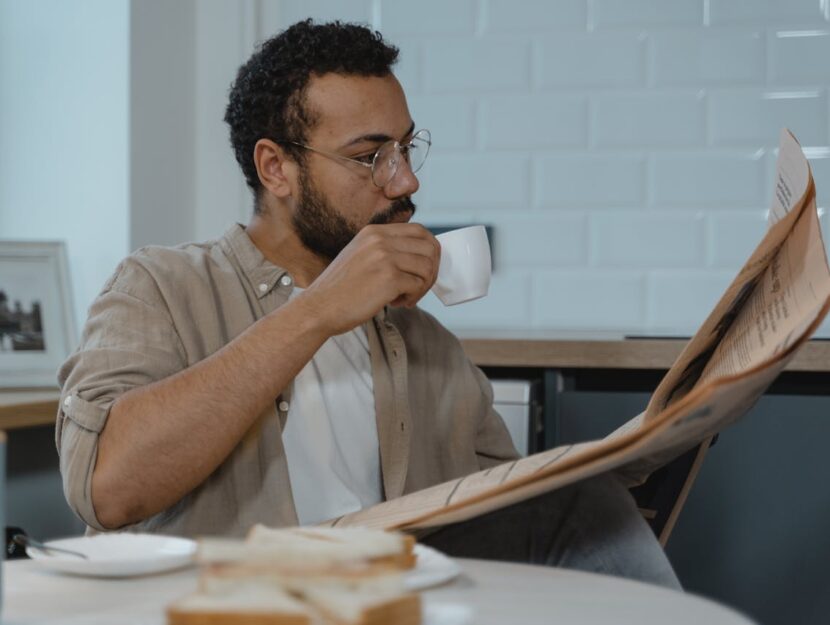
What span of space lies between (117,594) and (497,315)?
1794 millimetres

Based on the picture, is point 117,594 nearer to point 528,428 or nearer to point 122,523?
point 122,523

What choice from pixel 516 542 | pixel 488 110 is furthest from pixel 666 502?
pixel 488 110

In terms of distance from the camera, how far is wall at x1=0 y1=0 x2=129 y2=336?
88.8 inches

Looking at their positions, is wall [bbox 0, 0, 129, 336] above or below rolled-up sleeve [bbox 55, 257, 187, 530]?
above

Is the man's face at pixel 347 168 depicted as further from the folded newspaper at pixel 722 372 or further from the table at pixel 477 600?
the table at pixel 477 600

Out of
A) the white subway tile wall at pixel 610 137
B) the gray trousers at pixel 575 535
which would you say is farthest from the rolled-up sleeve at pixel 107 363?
the white subway tile wall at pixel 610 137

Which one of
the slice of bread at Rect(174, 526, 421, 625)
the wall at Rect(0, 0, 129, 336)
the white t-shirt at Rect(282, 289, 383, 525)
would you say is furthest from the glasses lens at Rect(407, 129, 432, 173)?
the slice of bread at Rect(174, 526, 421, 625)

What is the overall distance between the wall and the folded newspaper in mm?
1436

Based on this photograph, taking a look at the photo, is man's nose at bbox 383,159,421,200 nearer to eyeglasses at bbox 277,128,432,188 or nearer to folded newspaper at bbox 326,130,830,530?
eyeglasses at bbox 277,128,432,188

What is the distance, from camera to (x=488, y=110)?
8.03 feet

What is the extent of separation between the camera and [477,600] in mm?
654

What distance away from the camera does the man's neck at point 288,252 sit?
62.8 inches

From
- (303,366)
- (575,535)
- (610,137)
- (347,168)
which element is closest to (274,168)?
(347,168)

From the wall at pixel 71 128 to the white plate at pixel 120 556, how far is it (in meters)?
1.51
